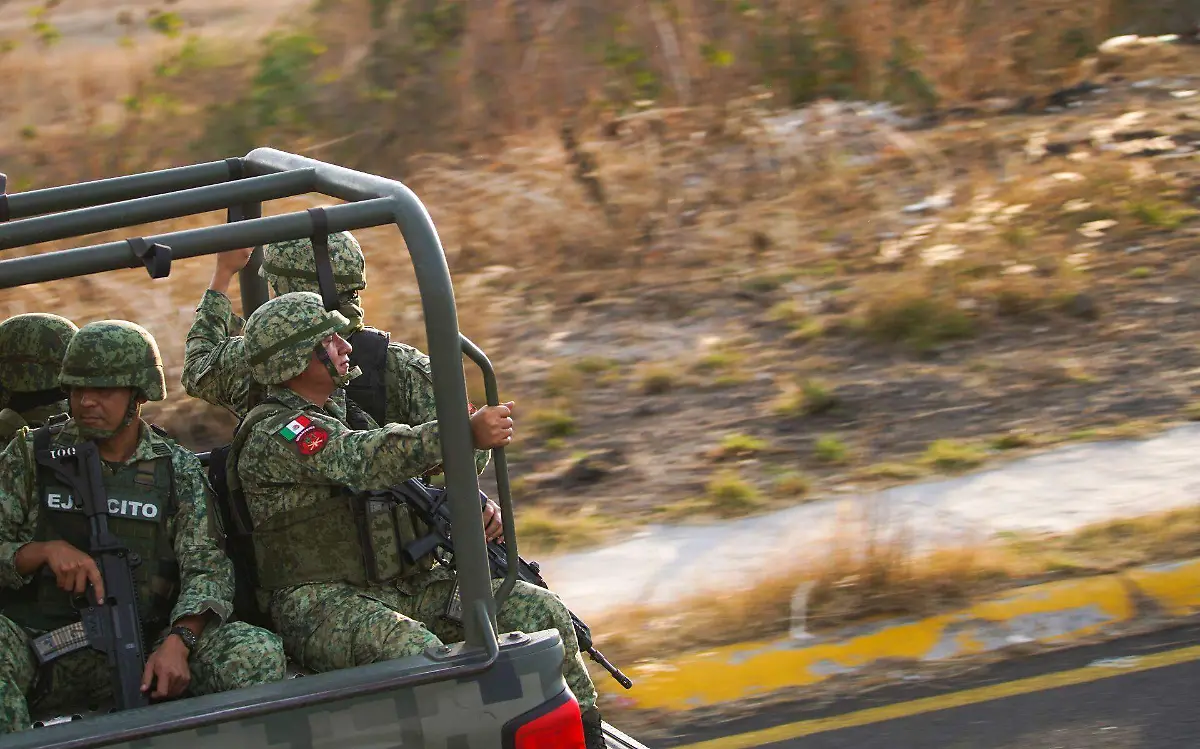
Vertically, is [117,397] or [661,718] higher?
[117,397]

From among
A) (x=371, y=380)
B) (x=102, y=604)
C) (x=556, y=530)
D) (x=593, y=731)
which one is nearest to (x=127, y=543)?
(x=102, y=604)

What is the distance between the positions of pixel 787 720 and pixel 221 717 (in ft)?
8.38

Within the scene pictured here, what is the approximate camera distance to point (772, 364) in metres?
8.20

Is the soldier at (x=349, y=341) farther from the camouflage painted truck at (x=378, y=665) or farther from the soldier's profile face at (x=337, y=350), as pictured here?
the camouflage painted truck at (x=378, y=665)

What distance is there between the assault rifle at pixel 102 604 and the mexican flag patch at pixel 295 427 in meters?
0.40

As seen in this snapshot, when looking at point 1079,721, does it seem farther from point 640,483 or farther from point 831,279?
point 831,279

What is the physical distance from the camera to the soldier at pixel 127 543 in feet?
11.3

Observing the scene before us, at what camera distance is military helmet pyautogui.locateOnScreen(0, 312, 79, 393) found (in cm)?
416

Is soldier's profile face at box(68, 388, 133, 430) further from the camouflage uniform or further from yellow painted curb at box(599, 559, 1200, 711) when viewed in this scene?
yellow painted curb at box(599, 559, 1200, 711)

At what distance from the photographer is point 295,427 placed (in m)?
3.55

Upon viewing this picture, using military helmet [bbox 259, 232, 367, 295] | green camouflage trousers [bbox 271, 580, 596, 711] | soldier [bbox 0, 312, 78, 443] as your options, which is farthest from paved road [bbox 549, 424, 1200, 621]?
soldier [bbox 0, 312, 78, 443]

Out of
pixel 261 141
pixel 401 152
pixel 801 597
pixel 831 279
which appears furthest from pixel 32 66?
pixel 801 597

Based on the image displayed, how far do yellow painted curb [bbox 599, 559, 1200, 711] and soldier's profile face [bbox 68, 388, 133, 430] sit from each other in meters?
2.24

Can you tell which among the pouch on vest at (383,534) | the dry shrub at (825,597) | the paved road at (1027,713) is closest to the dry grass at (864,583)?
the dry shrub at (825,597)
